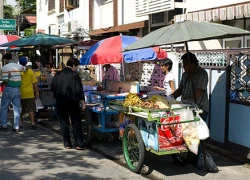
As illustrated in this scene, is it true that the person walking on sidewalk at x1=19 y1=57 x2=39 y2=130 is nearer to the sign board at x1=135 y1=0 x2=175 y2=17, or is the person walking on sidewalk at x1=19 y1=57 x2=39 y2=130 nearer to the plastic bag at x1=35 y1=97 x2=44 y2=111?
the plastic bag at x1=35 y1=97 x2=44 y2=111

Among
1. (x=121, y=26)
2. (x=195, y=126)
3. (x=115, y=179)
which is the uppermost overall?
(x=121, y=26)

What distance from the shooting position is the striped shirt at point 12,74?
28.8 feet

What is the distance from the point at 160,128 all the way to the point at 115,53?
3.31 metres

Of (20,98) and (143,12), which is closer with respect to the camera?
(20,98)

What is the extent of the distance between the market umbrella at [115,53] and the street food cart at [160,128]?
2571 millimetres

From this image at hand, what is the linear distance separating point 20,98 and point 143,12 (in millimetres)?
5100

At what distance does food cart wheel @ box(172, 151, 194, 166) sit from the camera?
604cm

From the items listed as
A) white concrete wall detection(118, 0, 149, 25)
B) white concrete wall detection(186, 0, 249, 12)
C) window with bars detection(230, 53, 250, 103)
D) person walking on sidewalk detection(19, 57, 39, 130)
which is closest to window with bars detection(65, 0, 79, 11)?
white concrete wall detection(118, 0, 149, 25)

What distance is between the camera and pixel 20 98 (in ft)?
30.0

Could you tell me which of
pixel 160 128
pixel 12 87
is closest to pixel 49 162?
pixel 160 128

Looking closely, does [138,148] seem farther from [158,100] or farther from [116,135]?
[116,135]

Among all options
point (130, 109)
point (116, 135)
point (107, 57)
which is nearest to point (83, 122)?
point (116, 135)

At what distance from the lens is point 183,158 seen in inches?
241

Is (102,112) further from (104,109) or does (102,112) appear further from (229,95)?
(229,95)
